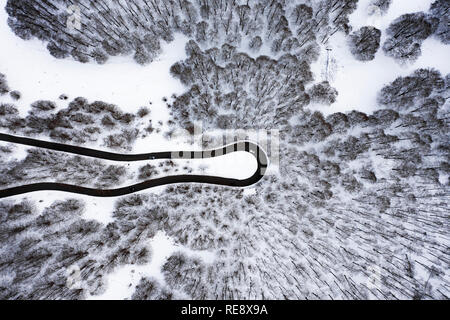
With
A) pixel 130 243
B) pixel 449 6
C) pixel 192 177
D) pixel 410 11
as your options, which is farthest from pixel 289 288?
pixel 449 6

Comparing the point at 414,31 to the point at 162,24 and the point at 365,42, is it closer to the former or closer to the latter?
the point at 365,42

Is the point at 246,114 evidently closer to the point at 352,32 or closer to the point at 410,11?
the point at 352,32

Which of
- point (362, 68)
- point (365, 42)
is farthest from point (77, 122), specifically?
point (365, 42)

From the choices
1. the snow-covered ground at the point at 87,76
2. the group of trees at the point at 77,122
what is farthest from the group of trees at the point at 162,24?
the group of trees at the point at 77,122

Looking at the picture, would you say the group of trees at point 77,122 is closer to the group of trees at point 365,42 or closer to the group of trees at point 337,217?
the group of trees at point 337,217

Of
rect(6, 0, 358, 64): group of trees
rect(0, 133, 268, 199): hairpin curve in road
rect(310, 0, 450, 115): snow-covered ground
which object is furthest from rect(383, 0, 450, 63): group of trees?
rect(0, 133, 268, 199): hairpin curve in road
